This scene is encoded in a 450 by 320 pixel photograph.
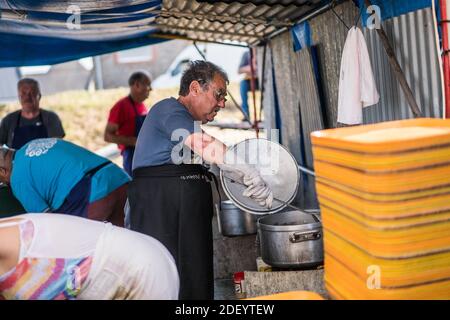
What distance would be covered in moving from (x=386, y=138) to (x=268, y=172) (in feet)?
5.57

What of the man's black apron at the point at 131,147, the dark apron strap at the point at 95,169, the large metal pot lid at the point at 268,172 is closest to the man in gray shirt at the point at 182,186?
the large metal pot lid at the point at 268,172

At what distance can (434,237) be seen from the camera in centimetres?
224

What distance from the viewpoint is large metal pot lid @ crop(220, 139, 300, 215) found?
3725mm

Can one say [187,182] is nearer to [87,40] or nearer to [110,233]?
[110,233]

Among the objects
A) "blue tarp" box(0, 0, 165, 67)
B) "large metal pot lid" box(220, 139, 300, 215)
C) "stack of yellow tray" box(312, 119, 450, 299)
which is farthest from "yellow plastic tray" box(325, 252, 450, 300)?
"blue tarp" box(0, 0, 165, 67)

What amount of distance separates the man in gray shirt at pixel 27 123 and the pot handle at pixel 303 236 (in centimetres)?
451

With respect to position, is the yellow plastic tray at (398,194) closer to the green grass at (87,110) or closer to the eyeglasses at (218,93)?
the eyeglasses at (218,93)

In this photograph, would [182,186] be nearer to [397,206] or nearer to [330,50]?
[397,206]

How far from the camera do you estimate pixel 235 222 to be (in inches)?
206

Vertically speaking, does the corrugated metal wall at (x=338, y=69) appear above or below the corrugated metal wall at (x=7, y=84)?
below

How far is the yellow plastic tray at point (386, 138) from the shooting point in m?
2.09

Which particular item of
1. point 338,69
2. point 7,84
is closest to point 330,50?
point 338,69

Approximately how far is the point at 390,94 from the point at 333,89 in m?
1.44
